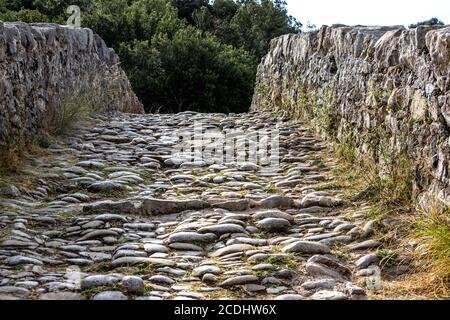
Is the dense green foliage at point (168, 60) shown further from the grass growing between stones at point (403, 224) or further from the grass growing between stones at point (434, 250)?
the grass growing between stones at point (434, 250)

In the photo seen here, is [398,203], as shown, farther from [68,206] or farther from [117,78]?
[117,78]

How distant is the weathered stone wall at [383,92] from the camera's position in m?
5.18

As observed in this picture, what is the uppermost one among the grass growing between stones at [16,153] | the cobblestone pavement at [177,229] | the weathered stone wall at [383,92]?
the weathered stone wall at [383,92]

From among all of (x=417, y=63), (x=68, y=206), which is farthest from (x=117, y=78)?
(x=417, y=63)

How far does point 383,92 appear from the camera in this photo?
20.8 ft

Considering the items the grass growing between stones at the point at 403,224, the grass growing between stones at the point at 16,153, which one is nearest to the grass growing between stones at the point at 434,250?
the grass growing between stones at the point at 403,224

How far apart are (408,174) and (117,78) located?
7.68 m

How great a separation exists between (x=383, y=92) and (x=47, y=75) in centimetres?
429

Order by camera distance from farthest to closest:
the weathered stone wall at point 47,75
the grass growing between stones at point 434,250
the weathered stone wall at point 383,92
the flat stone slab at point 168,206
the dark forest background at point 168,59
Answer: the dark forest background at point 168,59, the weathered stone wall at point 47,75, the flat stone slab at point 168,206, the weathered stone wall at point 383,92, the grass growing between stones at point 434,250

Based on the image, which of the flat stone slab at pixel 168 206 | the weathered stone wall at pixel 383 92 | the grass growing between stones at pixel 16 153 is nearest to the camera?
the weathered stone wall at pixel 383 92

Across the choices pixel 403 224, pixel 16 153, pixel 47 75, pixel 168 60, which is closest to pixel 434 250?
pixel 403 224

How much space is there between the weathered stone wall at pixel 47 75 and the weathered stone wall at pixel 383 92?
10.5 feet

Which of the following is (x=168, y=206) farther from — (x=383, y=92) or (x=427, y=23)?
(x=427, y=23)
